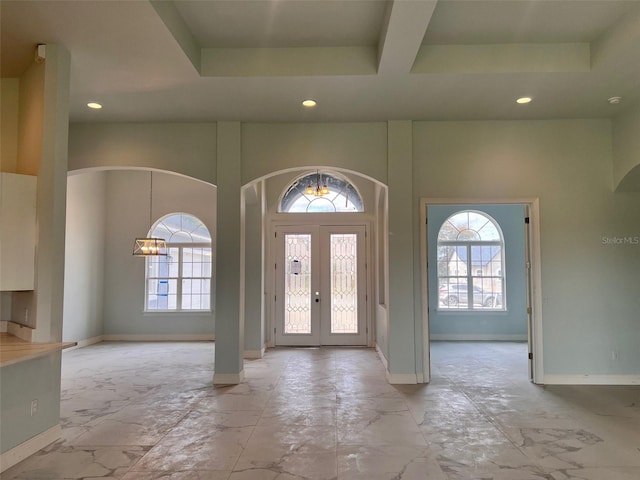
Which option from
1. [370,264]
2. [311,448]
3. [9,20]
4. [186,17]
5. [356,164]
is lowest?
[311,448]

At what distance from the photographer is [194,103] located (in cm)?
461

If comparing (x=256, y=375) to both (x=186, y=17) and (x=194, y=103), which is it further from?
(x=186, y=17)

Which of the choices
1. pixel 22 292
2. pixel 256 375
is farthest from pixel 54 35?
pixel 256 375

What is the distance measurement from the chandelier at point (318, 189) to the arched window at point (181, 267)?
2545mm

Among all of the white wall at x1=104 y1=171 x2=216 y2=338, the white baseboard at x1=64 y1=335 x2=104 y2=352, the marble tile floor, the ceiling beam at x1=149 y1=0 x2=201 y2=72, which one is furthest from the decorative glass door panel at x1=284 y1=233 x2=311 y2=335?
the ceiling beam at x1=149 y1=0 x2=201 y2=72

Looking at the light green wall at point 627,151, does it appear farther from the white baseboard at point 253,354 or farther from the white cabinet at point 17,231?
the white cabinet at point 17,231

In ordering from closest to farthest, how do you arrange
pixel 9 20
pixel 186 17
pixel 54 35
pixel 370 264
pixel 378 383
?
pixel 9 20, pixel 54 35, pixel 186 17, pixel 378 383, pixel 370 264

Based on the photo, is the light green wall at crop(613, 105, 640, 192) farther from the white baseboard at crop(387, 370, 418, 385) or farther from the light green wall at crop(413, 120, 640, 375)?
the white baseboard at crop(387, 370, 418, 385)

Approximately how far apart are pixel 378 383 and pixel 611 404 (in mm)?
2365

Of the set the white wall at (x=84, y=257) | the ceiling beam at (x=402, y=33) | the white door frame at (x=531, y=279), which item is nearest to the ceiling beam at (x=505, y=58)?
the ceiling beam at (x=402, y=33)

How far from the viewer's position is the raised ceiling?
3.25 metres

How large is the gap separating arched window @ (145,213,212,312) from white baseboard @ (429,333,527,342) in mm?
4651

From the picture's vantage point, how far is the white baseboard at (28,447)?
9.60 ft

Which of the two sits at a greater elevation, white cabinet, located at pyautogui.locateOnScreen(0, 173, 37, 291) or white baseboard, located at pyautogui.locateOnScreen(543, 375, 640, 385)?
white cabinet, located at pyautogui.locateOnScreen(0, 173, 37, 291)
